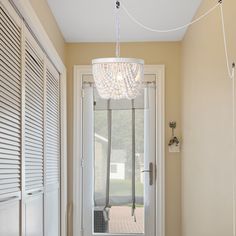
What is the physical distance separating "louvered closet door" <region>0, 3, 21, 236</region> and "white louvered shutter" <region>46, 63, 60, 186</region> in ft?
3.75

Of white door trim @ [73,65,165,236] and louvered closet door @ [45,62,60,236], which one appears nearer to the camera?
louvered closet door @ [45,62,60,236]

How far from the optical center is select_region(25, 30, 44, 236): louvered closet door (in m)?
3.04

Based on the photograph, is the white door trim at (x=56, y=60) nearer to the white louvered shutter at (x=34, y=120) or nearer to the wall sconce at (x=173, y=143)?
the white louvered shutter at (x=34, y=120)

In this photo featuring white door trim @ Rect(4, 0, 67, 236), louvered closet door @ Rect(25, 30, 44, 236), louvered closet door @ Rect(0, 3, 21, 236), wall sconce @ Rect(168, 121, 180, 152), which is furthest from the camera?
wall sconce @ Rect(168, 121, 180, 152)

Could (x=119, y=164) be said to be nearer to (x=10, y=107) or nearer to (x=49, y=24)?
(x=49, y=24)

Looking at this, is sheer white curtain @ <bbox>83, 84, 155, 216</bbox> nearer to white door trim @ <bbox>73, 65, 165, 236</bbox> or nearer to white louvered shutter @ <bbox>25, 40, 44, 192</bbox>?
white door trim @ <bbox>73, 65, 165, 236</bbox>

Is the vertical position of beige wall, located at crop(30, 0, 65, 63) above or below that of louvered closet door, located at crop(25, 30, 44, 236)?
above

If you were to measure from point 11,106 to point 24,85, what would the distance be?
36 cm

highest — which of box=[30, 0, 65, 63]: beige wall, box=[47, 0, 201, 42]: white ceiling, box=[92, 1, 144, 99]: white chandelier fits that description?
box=[47, 0, 201, 42]: white ceiling

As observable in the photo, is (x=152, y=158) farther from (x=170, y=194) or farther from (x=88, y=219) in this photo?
(x=88, y=219)

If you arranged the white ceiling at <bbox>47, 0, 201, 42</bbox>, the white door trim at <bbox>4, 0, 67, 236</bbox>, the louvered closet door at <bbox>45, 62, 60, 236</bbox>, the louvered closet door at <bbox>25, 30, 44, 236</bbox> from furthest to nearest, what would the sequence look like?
the louvered closet door at <bbox>45, 62, 60, 236</bbox>, the white ceiling at <bbox>47, 0, 201, 42</bbox>, the louvered closet door at <bbox>25, 30, 44, 236</bbox>, the white door trim at <bbox>4, 0, 67, 236</bbox>

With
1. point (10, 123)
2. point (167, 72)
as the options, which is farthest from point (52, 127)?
point (10, 123)

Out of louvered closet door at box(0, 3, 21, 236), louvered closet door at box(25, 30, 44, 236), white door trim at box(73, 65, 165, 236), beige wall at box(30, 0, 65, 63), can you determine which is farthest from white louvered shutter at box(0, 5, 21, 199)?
white door trim at box(73, 65, 165, 236)

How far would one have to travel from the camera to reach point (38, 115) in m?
3.45
